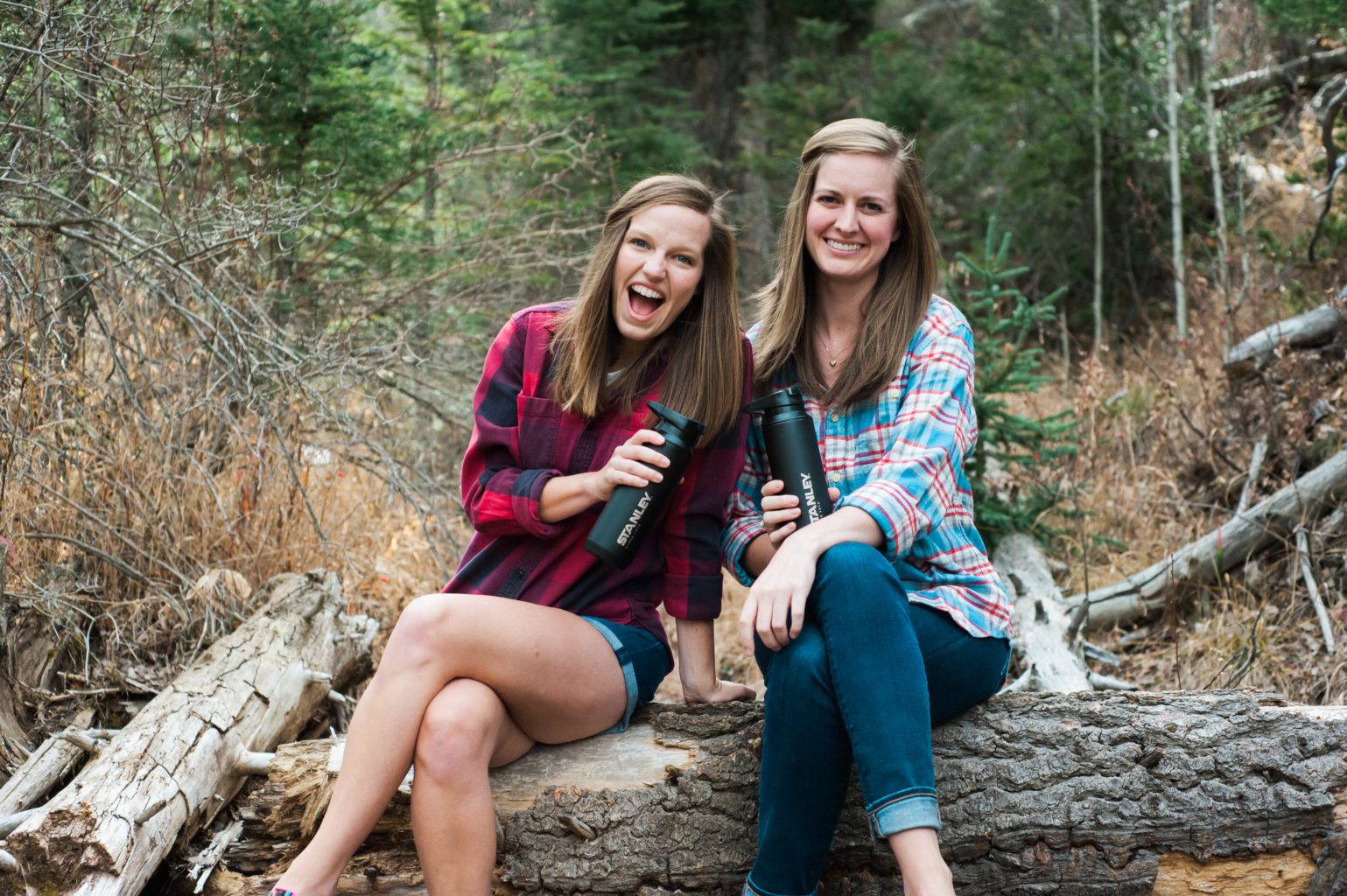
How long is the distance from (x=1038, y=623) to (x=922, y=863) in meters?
2.33

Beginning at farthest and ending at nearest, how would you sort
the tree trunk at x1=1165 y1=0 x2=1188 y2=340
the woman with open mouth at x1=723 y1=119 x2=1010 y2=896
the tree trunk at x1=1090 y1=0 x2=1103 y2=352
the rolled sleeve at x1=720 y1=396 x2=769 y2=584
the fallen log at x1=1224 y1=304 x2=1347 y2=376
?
the tree trunk at x1=1090 y1=0 x2=1103 y2=352
the tree trunk at x1=1165 y1=0 x2=1188 y2=340
the fallen log at x1=1224 y1=304 x2=1347 y2=376
the rolled sleeve at x1=720 y1=396 x2=769 y2=584
the woman with open mouth at x1=723 y1=119 x2=1010 y2=896

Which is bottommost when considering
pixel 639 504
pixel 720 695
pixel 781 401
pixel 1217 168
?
pixel 720 695

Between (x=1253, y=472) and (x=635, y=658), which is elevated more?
(x=1253, y=472)

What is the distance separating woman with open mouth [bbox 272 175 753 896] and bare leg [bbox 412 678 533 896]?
80 mm

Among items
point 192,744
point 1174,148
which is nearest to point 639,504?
point 192,744

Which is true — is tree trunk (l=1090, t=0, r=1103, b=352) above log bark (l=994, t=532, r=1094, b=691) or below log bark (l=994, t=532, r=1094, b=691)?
above

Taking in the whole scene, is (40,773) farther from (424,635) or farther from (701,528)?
(701,528)

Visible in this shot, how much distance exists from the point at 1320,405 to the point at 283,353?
171 inches

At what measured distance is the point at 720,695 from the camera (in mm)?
2836

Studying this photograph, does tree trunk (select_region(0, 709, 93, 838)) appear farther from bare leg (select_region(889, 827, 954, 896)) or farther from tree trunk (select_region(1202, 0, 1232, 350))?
tree trunk (select_region(1202, 0, 1232, 350))

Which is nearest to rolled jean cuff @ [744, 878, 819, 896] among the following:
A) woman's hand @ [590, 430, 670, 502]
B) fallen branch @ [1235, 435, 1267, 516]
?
woman's hand @ [590, 430, 670, 502]

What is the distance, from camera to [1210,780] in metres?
2.43

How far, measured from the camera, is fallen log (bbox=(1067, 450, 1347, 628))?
14.7 ft

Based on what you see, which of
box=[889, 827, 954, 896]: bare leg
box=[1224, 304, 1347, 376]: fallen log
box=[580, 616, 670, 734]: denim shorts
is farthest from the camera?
box=[1224, 304, 1347, 376]: fallen log
